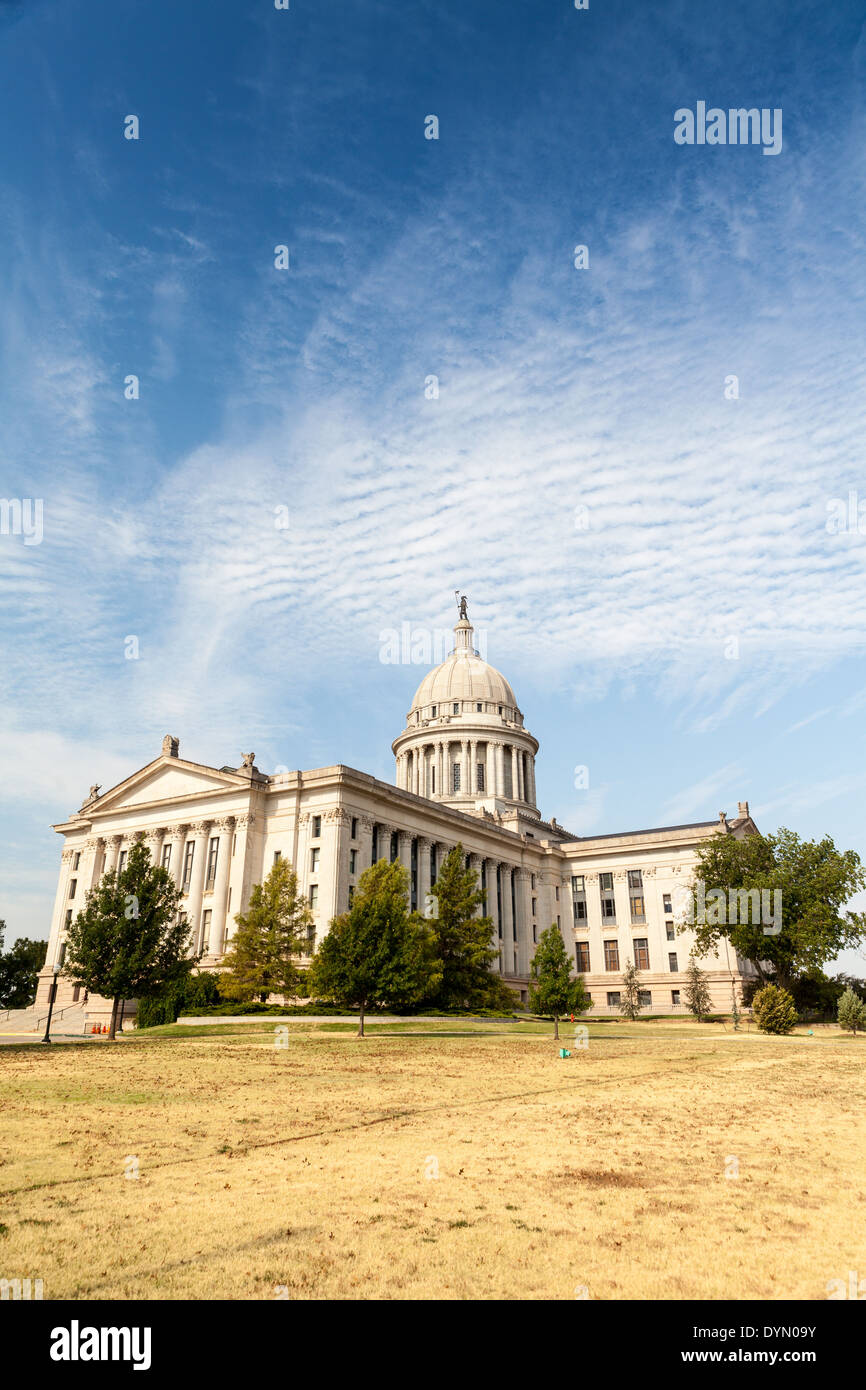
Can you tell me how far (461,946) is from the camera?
54656mm

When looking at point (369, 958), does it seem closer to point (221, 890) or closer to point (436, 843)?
point (221, 890)

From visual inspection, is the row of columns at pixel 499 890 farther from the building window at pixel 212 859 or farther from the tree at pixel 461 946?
the tree at pixel 461 946

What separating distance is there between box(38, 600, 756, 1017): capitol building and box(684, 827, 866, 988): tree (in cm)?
Answer: 1556

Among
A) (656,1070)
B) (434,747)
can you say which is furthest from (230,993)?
(434,747)

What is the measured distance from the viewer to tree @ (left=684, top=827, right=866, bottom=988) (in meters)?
59.3

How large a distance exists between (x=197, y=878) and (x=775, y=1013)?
41.8m

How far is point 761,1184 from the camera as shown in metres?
10.3

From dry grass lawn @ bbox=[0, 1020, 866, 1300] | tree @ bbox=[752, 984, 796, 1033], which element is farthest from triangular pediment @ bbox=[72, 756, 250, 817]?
dry grass lawn @ bbox=[0, 1020, 866, 1300]

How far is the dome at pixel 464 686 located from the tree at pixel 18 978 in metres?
49.1

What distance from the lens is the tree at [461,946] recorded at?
177 ft

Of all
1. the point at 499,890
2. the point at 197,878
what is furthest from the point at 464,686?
the point at 197,878

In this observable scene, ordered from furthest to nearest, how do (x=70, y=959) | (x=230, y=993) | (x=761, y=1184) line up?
(x=230, y=993)
(x=70, y=959)
(x=761, y=1184)

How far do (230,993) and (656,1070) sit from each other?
3194 cm

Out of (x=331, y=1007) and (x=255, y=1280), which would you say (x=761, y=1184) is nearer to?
(x=255, y=1280)
